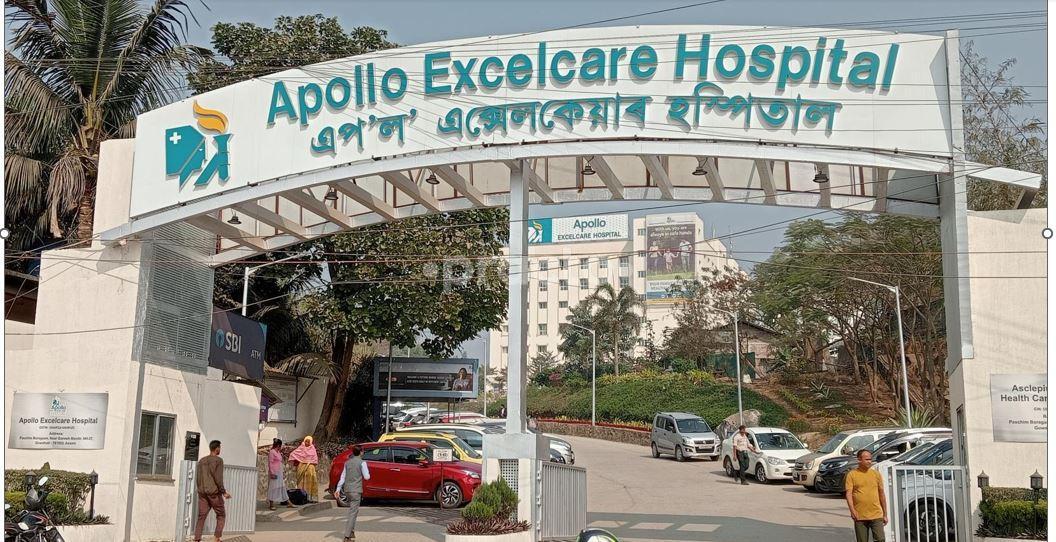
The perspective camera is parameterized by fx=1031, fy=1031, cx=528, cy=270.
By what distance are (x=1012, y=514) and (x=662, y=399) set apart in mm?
47289

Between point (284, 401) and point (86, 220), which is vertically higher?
point (86, 220)

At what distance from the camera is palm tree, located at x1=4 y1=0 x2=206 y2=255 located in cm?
2800

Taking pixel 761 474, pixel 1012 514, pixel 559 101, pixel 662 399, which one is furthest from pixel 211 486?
pixel 662 399

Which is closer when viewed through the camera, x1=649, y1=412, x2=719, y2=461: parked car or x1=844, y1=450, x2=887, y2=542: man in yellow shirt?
x1=844, y1=450, x2=887, y2=542: man in yellow shirt

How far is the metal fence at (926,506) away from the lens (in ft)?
46.9

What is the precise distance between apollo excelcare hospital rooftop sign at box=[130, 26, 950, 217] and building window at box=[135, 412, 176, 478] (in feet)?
11.6

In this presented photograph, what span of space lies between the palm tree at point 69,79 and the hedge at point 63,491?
505 inches

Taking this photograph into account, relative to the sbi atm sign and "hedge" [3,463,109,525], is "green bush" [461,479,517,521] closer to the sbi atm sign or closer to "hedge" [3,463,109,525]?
"hedge" [3,463,109,525]

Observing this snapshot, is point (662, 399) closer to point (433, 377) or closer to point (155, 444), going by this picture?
point (433, 377)

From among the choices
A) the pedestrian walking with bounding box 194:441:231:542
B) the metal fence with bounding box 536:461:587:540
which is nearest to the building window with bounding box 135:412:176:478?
the pedestrian walking with bounding box 194:441:231:542

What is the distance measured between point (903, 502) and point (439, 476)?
1086 cm

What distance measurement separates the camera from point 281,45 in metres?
35.8

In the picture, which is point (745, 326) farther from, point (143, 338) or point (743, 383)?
point (143, 338)

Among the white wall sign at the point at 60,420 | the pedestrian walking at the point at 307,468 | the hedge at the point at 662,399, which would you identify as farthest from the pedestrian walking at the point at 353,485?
the hedge at the point at 662,399
